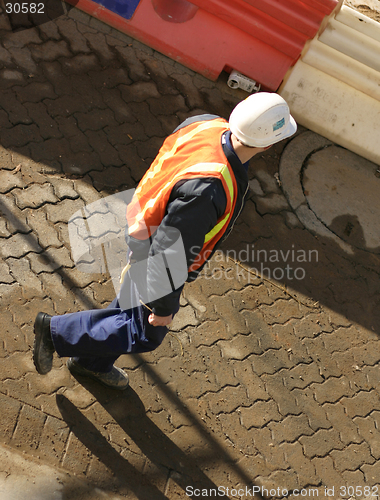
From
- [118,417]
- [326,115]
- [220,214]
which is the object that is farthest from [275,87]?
[118,417]

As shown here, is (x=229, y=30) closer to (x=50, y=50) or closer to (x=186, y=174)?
(x=50, y=50)

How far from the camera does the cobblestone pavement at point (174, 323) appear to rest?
2916 millimetres

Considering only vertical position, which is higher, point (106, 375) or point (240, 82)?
point (240, 82)

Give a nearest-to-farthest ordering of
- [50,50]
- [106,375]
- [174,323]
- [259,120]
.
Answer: [259,120]
[106,375]
[174,323]
[50,50]

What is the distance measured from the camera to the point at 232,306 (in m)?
3.65

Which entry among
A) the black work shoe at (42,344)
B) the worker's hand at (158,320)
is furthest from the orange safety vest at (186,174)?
the black work shoe at (42,344)

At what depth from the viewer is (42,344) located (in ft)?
8.80

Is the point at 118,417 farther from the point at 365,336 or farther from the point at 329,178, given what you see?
the point at 329,178

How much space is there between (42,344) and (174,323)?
1088 mm

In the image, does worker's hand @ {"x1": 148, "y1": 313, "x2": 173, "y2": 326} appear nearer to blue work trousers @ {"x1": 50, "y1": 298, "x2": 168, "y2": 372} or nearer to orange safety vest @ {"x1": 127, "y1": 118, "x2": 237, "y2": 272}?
blue work trousers @ {"x1": 50, "y1": 298, "x2": 168, "y2": 372}

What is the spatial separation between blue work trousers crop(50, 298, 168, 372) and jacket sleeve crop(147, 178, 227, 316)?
1.60 feet

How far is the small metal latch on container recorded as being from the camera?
187 inches

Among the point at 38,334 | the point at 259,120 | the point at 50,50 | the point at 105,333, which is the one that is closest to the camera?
the point at 259,120

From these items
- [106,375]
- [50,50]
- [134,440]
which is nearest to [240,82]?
[50,50]
